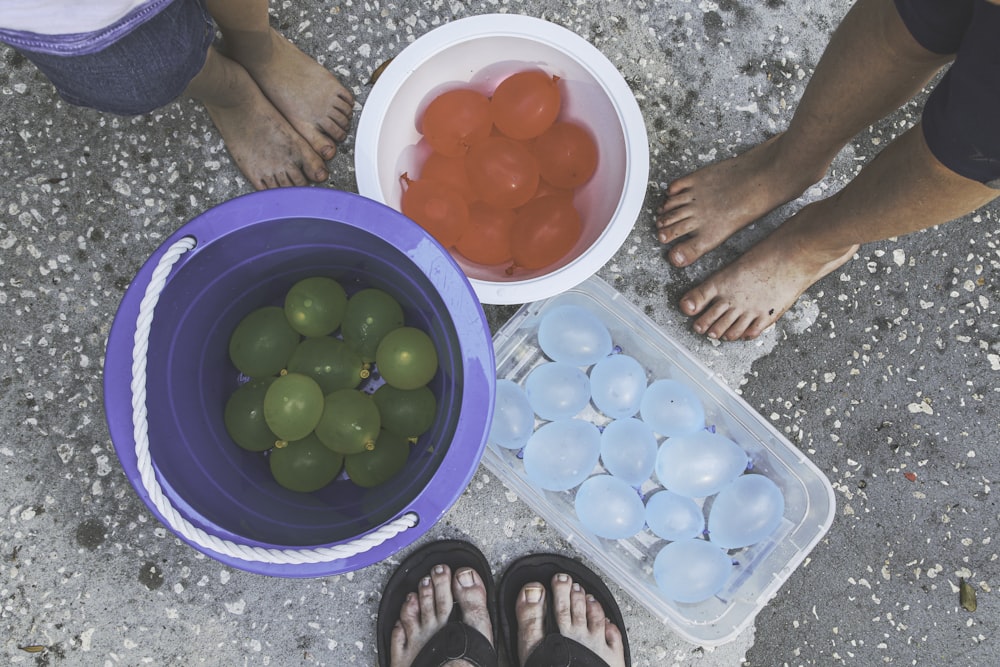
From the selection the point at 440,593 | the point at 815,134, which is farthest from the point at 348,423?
the point at 815,134

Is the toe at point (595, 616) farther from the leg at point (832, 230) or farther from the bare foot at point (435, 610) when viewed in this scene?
the leg at point (832, 230)

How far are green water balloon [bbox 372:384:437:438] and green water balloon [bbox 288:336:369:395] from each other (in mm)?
57

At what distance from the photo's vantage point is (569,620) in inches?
49.7

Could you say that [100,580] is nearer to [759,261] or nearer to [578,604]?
[578,604]

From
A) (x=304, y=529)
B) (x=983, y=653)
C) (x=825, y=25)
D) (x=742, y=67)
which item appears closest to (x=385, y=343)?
(x=304, y=529)

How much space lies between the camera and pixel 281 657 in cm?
128

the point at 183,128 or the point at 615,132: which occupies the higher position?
the point at 615,132

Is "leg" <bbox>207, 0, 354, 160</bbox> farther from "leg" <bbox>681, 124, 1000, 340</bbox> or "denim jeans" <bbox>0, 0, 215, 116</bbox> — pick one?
"leg" <bbox>681, 124, 1000, 340</bbox>

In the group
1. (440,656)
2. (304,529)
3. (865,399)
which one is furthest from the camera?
(865,399)

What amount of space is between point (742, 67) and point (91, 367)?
137 cm

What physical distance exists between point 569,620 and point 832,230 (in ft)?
2.66

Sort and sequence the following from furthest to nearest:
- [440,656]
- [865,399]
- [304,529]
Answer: [865,399] → [440,656] → [304,529]

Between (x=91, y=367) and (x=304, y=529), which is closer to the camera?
(x=304, y=529)

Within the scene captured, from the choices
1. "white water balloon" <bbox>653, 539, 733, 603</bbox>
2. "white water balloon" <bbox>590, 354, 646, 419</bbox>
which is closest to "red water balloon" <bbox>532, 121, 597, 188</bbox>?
"white water balloon" <bbox>590, 354, 646, 419</bbox>
